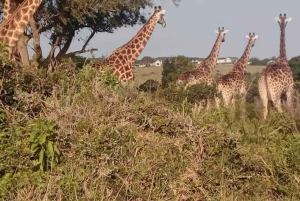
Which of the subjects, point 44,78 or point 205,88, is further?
point 205,88

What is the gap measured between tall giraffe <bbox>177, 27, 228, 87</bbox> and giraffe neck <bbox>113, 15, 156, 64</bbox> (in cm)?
172

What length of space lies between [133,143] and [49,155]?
793 mm

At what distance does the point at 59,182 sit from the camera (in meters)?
4.57

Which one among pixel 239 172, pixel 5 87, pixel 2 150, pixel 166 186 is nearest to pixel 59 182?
pixel 2 150

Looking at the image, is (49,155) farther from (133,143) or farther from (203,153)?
(203,153)

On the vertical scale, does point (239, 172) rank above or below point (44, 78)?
below

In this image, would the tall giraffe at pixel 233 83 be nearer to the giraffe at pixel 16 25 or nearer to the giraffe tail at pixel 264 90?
the giraffe tail at pixel 264 90

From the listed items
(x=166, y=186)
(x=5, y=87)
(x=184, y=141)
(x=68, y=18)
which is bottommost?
(x=166, y=186)

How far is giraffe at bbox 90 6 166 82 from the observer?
1067cm

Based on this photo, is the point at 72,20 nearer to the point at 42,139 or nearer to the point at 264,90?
the point at 264,90

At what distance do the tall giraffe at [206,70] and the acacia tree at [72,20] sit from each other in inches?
96.7

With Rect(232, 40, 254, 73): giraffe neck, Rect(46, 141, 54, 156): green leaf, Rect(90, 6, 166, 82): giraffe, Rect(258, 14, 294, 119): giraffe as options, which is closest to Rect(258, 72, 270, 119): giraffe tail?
Rect(258, 14, 294, 119): giraffe

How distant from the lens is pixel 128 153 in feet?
16.6

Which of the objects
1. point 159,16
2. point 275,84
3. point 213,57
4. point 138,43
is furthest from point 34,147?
point 213,57
